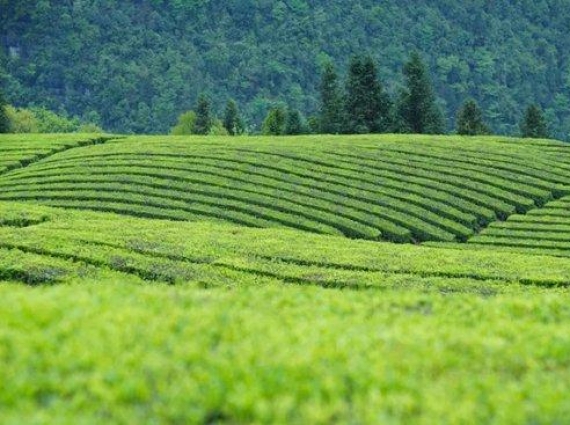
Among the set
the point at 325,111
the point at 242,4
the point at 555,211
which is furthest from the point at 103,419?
the point at 242,4

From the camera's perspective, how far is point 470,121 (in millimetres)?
82562

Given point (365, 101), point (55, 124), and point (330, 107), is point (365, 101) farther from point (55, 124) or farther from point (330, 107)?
point (55, 124)

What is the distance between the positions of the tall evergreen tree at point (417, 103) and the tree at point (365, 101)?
250 centimetres

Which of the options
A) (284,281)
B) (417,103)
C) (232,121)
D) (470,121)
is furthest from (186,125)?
(284,281)

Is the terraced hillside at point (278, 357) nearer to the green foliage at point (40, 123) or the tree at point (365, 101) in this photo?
the tree at point (365, 101)

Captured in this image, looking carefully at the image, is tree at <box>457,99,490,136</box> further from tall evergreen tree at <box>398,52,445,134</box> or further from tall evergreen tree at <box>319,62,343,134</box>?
tall evergreen tree at <box>319,62,343,134</box>

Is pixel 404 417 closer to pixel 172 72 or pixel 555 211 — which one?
pixel 555 211

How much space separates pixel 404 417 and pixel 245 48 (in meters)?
163

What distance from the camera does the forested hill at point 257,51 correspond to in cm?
15812

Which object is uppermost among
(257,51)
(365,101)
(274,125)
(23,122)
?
(365,101)

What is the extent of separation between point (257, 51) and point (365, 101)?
91.2m

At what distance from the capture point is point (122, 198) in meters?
41.4

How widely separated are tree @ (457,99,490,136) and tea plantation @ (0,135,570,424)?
1769 centimetres

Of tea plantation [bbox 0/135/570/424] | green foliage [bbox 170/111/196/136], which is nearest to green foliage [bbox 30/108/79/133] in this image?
green foliage [bbox 170/111/196/136]
